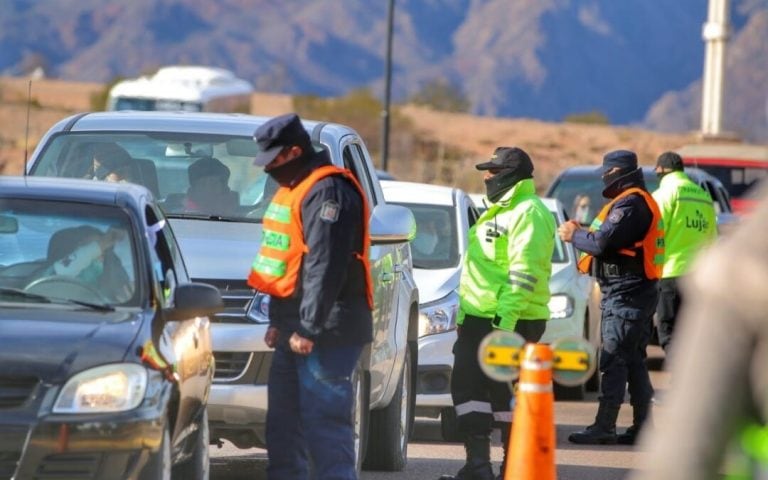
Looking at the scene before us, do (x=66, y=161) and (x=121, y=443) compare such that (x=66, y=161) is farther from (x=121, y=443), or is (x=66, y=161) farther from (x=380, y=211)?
(x=121, y=443)

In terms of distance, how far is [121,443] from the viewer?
6430 mm

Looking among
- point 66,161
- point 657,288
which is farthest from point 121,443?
point 657,288

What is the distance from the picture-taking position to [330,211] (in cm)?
726

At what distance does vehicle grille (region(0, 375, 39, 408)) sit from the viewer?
252 inches

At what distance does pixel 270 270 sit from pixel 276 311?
0.58 ft

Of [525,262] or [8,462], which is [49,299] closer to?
[8,462]

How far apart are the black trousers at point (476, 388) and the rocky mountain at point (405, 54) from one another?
165 meters

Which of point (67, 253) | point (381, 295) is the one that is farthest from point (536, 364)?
point (381, 295)

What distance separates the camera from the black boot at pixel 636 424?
1230 centimetres

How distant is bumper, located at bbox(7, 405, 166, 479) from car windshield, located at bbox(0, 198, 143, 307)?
2.80 ft

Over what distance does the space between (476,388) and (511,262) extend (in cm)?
68

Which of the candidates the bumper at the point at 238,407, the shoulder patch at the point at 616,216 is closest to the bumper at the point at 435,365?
the shoulder patch at the point at 616,216

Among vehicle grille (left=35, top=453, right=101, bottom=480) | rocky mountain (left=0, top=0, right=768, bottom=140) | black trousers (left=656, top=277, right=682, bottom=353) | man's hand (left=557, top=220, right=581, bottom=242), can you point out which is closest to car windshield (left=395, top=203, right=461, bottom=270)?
man's hand (left=557, top=220, right=581, bottom=242)

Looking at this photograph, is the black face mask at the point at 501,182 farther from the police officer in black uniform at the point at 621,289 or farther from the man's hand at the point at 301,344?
the man's hand at the point at 301,344
